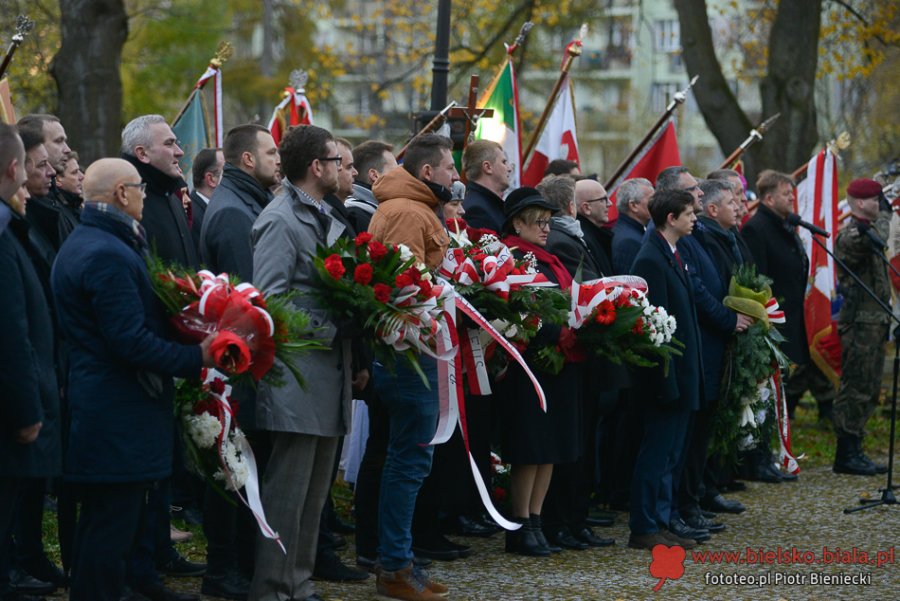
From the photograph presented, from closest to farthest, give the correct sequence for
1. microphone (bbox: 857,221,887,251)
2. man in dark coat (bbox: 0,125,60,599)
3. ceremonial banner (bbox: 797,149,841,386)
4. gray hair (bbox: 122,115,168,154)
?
man in dark coat (bbox: 0,125,60,599)
gray hair (bbox: 122,115,168,154)
microphone (bbox: 857,221,887,251)
ceremonial banner (bbox: 797,149,841,386)

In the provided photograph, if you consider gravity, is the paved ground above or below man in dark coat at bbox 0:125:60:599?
below

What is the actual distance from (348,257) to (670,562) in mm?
2820

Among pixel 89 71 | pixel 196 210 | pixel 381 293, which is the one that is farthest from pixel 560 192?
pixel 89 71

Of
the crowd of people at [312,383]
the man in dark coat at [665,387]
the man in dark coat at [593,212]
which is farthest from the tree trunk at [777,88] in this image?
the man in dark coat at [665,387]

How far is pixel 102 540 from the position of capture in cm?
520

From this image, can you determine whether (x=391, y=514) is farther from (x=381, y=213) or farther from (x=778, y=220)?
(x=778, y=220)

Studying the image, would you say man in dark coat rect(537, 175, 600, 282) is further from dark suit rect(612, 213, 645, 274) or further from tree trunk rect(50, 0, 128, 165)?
tree trunk rect(50, 0, 128, 165)

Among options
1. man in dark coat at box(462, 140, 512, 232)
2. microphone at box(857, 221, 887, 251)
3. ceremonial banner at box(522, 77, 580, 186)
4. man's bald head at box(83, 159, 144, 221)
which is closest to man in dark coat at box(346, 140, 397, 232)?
man in dark coat at box(462, 140, 512, 232)

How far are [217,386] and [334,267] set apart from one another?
738 mm

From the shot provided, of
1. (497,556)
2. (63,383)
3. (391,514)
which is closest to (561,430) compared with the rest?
(497,556)

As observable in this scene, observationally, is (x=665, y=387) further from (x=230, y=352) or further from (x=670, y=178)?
(x=230, y=352)

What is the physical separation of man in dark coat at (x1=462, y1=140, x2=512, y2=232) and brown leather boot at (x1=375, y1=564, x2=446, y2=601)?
2.55m

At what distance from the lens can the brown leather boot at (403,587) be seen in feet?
20.6

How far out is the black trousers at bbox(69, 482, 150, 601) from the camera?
17.0 ft
